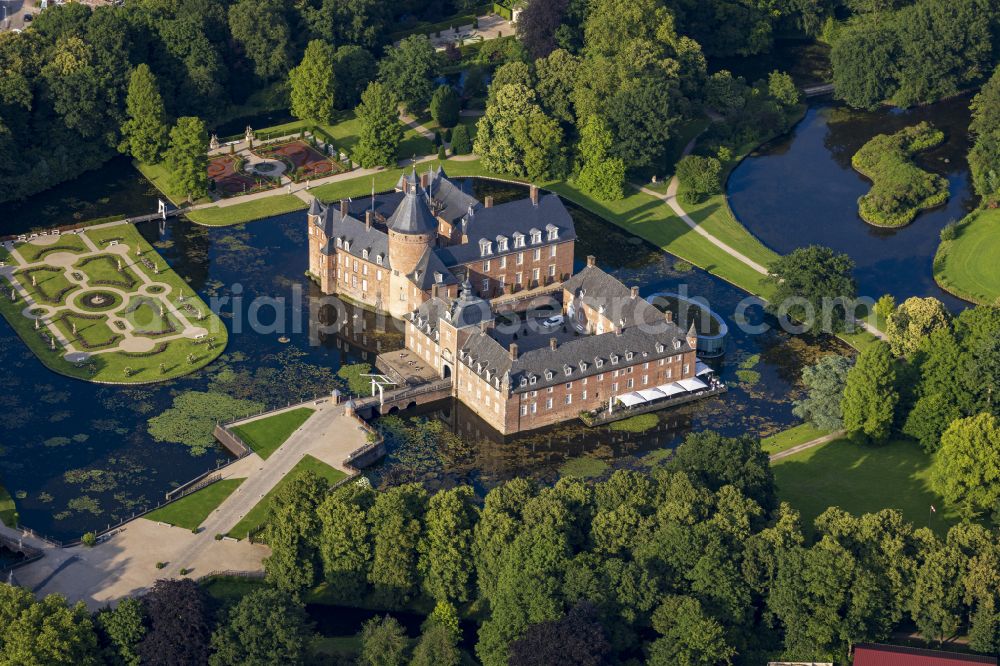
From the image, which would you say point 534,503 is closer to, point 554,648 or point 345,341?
point 554,648

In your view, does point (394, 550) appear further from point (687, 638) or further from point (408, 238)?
point (408, 238)

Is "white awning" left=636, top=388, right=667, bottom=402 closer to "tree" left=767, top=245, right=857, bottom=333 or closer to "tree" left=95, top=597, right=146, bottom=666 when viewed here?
"tree" left=767, top=245, right=857, bottom=333

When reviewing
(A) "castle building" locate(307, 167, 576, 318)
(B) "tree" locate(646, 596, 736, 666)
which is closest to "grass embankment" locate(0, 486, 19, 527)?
(A) "castle building" locate(307, 167, 576, 318)

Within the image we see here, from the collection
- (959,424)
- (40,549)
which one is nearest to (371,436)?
(40,549)

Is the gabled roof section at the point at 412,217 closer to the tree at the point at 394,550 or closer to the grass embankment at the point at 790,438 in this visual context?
the grass embankment at the point at 790,438

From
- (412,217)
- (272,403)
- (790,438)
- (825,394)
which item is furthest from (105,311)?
(825,394)

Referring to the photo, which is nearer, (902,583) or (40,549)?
(902,583)

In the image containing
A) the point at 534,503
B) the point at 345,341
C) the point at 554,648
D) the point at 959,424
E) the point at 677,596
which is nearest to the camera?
the point at 554,648
